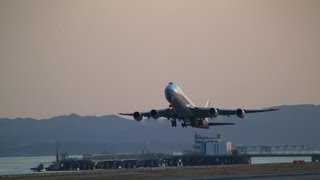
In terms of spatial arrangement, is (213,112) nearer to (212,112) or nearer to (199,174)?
(212,112)

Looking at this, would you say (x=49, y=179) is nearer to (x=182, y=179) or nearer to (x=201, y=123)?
(x=182, y=179)

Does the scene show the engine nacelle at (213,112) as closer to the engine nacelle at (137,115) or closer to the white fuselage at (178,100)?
the white fuselage at (178,100)

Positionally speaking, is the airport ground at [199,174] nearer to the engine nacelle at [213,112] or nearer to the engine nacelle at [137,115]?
the engine nacelle at [137,115]

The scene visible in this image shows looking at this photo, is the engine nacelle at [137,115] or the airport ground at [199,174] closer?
the airport ground at [199,174]

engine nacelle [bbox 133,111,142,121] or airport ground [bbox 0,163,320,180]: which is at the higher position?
engine nacelle [bbox 133,111,142,121]

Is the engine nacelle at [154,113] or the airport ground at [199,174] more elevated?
the engine nacelle at [154,113]

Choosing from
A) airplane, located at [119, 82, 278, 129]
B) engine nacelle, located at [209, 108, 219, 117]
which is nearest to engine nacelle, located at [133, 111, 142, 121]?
airplane, located at [119, 82, 278, 129]

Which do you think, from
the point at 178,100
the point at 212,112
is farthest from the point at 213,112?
the point at 178,100

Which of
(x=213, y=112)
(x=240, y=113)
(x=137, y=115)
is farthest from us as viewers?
(x=137, y=115)

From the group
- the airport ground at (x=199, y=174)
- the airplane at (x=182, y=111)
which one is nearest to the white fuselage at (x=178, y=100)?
the airplane at (x=182, y=111)

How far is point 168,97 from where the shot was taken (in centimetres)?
A: 9269

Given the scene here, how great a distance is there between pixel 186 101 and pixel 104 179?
69.7ft

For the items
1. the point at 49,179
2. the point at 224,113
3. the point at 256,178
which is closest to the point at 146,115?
the point at 224,113

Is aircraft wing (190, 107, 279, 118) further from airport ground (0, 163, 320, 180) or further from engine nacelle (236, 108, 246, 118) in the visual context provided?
airport ground (0, 163, 320, 180)
